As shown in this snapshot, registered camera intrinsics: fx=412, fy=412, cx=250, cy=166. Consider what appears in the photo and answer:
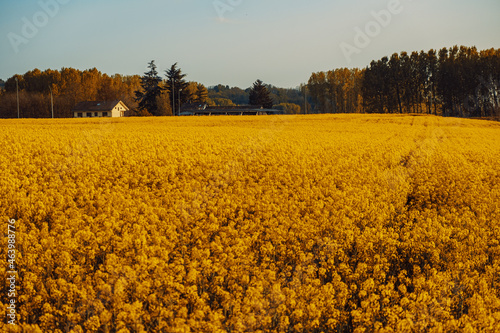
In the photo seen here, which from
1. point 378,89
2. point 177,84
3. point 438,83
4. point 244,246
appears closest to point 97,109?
point 177,84

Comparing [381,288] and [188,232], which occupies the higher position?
[188,232]

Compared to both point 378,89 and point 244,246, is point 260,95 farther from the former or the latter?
point 244,246

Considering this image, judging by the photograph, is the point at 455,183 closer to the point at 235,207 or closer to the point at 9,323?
the point at 235,207

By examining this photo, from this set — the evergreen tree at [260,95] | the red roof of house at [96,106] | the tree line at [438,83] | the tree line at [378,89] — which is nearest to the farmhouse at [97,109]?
the red roof of house at [96,106]

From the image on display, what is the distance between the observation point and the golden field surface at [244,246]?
233 inches

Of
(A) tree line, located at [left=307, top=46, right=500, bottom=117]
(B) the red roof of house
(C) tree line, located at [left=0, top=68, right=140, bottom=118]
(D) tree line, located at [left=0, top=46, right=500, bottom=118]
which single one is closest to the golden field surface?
(D) tree line, located at [left=0, top=46, right=500, bottom=118]

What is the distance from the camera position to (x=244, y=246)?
25.3 ft

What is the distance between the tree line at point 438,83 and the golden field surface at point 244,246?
66.4m

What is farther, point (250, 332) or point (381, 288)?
point (381, 288)

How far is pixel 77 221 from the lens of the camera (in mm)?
8375

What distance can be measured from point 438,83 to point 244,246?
3016 inches

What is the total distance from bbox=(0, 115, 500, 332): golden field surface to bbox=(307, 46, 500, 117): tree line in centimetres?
6637

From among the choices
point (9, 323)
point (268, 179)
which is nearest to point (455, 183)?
point (268, 179)

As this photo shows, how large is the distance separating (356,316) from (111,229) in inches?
190
